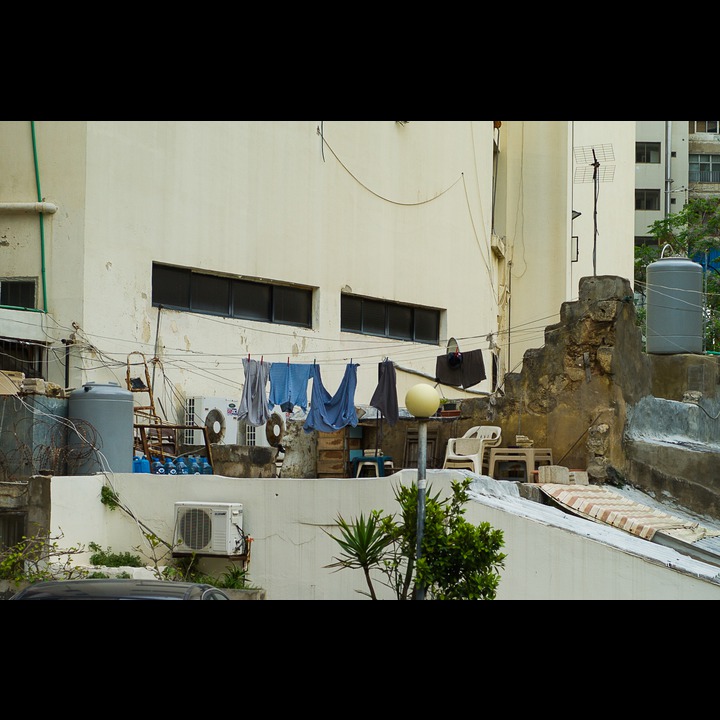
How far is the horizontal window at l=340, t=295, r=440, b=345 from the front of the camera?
945 inches

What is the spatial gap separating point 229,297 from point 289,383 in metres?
4.42

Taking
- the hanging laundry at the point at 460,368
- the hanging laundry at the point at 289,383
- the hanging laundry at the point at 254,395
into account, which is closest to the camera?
the hanging laundry at the point at 254,395

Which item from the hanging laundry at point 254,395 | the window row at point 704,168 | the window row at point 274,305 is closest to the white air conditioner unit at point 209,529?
the hanging laundry at point 254,395

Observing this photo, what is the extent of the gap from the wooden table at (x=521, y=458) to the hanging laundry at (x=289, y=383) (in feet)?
10.9

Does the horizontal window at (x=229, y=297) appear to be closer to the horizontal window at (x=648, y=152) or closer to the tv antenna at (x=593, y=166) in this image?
the tv antenna at (x=593, y=166)

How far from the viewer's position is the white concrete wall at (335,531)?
1170 cm

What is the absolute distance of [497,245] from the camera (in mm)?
29312

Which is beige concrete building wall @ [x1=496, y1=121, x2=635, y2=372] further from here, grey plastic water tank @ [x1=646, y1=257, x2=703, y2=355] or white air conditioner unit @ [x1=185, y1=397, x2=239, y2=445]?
white air conditioner unit @ [x1=185, y1=397, x2=239, y2=445]

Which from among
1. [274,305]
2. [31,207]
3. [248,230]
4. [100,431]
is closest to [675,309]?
[274,305]

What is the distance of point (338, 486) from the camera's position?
12734 millimetres

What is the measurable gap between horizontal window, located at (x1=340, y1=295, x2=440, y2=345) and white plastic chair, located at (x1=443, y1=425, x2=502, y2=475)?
277 inches

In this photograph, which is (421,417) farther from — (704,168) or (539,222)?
(704,168)
